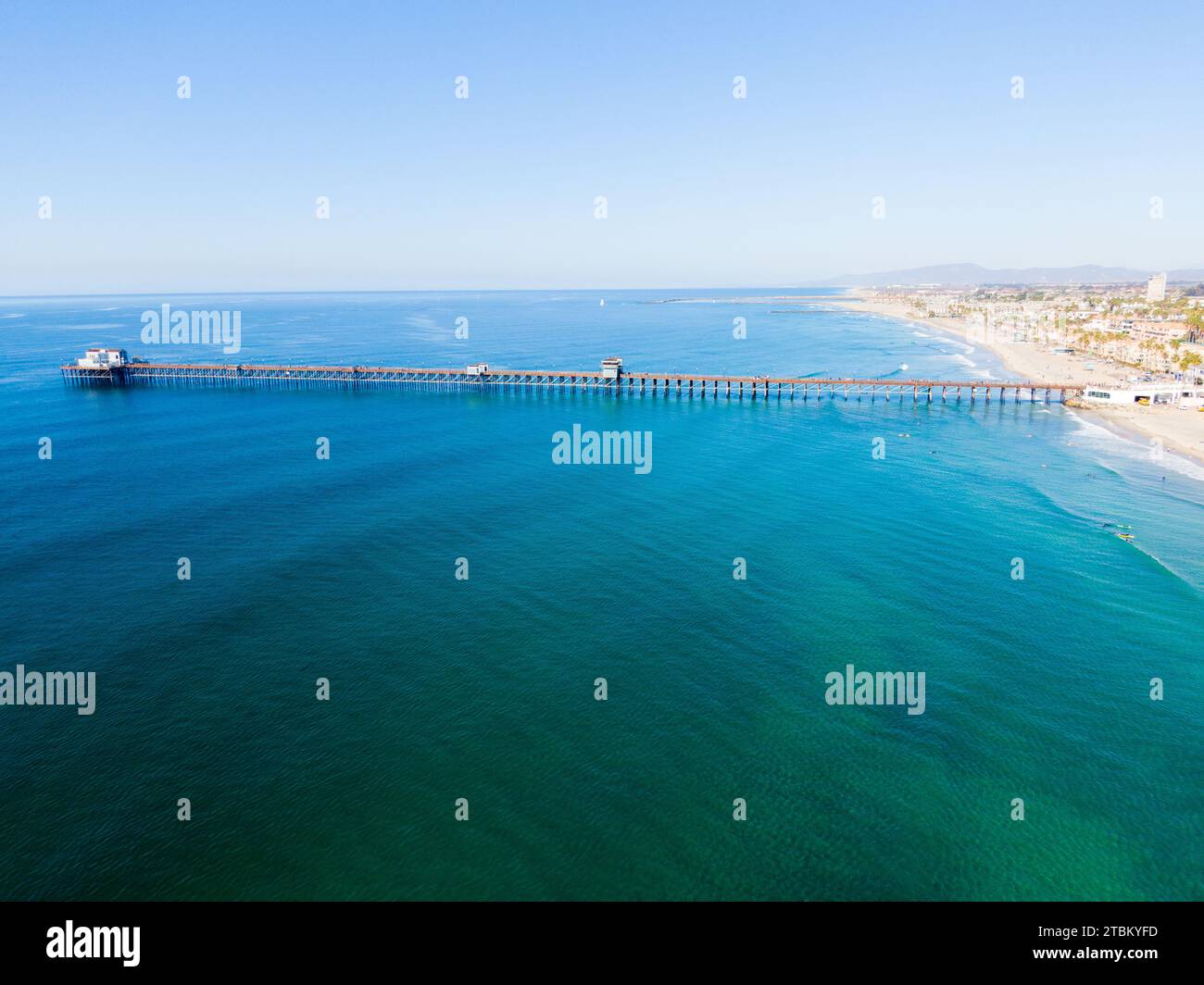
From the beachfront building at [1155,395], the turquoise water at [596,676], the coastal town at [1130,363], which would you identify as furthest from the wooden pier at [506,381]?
the turquoise water at [596,676]

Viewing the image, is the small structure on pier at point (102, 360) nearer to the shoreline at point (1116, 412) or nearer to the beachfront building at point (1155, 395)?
the shoreline at point (1116, 412)

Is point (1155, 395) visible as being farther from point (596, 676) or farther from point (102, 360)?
point (102, 360)

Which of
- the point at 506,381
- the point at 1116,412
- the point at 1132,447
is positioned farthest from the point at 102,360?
the point at 1116,412

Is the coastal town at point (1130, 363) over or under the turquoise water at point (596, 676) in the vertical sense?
over

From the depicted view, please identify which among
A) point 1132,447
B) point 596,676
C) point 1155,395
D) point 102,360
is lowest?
point 596,676

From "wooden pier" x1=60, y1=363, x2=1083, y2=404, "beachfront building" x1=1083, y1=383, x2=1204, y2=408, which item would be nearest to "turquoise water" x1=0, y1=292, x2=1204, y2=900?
"beachfront building" x1=1083, y1=383, x2=1204, y2=408

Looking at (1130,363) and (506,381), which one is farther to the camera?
A: (1130,363)

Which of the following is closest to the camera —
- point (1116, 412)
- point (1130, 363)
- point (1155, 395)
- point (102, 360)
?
point (1116, 412)
